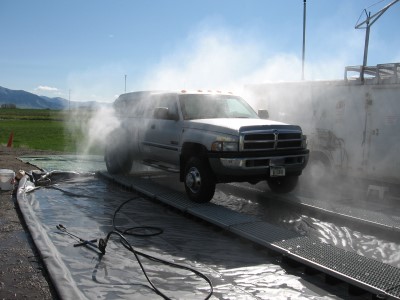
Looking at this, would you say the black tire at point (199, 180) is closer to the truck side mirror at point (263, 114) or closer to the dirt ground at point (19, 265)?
the truck side mirror at point (263, 114)

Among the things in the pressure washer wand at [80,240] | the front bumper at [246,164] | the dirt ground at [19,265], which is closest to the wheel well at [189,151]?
the front bumper at [246,164]

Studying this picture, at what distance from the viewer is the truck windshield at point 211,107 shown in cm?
773

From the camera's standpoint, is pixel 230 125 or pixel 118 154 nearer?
pixel 230 125

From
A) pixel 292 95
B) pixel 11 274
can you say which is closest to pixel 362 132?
pixel 292 95

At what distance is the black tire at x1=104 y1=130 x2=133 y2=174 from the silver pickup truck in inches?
23.4

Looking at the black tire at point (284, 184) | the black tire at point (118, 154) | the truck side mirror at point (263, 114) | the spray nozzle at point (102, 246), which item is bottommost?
the spray nozzle at point (102, 246)

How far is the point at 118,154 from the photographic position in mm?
9906

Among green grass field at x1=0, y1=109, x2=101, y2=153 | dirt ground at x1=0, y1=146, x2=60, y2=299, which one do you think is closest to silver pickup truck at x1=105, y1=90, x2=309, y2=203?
dirt ground at x1=0, y1=146, x2=60, y2=299

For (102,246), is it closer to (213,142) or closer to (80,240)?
(80,240)

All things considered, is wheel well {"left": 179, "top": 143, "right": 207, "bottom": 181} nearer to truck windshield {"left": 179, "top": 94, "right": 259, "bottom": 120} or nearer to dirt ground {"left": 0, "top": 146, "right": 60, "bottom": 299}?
truck windshield {"left": 179, "top": 94, "right": 259, "bottom": 120}

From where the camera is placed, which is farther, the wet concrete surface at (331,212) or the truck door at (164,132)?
the truck door at (164,132)

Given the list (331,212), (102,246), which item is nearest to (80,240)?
(102,246)

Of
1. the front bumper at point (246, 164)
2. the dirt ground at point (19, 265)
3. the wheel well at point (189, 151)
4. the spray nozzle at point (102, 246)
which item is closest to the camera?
the dirt ground at point (19, 265)

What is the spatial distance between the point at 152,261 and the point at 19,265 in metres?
1.34
